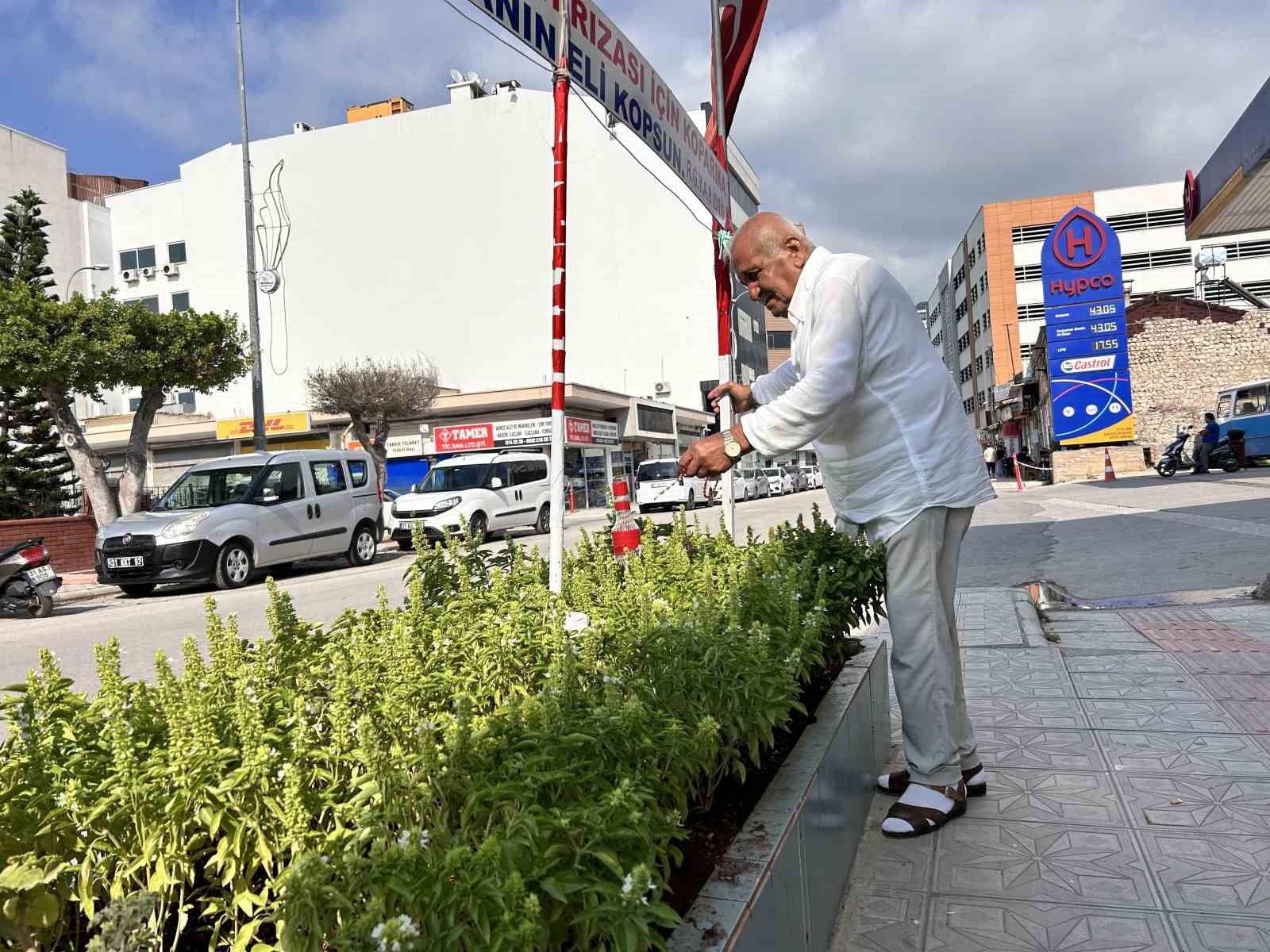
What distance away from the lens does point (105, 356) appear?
1711 centimetres

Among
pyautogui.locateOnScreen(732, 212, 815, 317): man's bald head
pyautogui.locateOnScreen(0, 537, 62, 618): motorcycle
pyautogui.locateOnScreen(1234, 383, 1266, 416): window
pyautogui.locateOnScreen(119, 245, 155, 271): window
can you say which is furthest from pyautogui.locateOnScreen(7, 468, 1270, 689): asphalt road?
pyautogui.locateOnScreen(119, 245, 155, 271): window

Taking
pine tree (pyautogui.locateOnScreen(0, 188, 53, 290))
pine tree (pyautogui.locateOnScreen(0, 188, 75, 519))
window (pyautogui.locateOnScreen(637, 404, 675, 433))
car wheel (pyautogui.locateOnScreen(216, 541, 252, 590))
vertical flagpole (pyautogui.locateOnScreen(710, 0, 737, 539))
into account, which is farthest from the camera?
window (pyautogui.locateOnScreen(637, 404, 675, 433))

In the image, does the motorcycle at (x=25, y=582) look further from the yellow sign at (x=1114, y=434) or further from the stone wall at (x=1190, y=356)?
the stone wall at (x=1190, y=356)

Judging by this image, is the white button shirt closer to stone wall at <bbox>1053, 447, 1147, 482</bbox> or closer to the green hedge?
the green hedge

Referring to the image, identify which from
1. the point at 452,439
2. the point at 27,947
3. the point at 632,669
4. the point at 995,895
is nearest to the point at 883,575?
the point at 995,895

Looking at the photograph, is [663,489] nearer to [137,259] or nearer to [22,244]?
[22,244]

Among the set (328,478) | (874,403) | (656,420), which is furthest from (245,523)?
(656,420)

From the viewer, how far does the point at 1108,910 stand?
2422mm

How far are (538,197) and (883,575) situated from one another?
3774cm

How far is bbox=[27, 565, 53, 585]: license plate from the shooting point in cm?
1109

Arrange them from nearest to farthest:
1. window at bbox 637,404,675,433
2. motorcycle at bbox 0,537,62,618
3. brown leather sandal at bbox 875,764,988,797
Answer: brown leather sandal at bbox 875,764,988,797
motorcycle at bbox 0,537,62,618
window at bbox 637,404,675,433

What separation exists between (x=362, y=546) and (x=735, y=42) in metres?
11.9

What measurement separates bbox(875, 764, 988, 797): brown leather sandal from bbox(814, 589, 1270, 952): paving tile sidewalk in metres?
0.04

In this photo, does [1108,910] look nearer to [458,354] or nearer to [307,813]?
[307,813]
